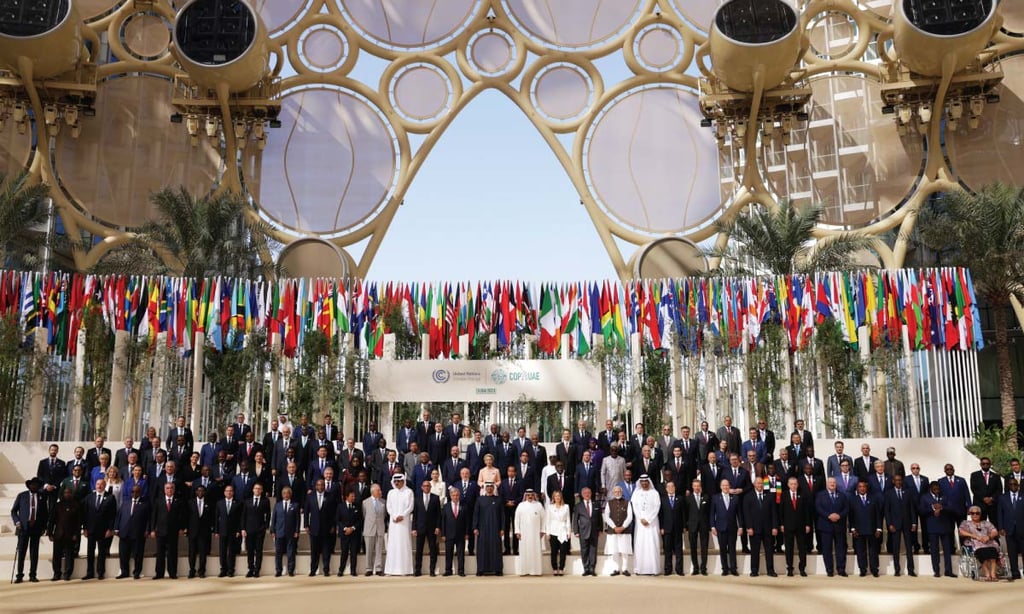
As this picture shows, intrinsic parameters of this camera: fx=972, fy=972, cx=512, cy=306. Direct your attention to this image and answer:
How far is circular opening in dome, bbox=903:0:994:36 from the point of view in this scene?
2366 cm

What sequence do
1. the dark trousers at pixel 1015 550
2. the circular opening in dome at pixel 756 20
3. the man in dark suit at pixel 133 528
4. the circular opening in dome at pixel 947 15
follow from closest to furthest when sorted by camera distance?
1. the dark trousers at pixel 1015 550
2. the man in dark suit at pixel 133 528
3. the circular opening in dome at pixel 947 15
4. the circular opening in dome at pixel 756 20

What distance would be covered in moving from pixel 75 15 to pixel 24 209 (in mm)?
7139

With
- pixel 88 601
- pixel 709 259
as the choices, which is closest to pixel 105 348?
pixel 88 601

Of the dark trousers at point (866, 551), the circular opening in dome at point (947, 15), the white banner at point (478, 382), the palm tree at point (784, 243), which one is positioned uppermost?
the circular opening in dome at point (947, 15)

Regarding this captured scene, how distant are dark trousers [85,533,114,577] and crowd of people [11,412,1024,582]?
18mm

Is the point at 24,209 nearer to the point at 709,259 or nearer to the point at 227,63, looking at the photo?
the point at 227,63

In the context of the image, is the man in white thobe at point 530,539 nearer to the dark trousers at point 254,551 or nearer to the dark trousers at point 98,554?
the dark trousers at point 254,551

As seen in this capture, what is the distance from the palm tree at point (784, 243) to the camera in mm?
20672

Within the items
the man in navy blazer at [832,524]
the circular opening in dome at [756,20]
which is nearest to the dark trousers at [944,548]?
the man in navy blazer at [832,524]

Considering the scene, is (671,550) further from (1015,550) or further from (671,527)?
(1015,550)

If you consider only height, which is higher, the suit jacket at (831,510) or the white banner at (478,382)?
the white banner at (478,382)

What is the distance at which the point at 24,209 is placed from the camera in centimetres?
2000

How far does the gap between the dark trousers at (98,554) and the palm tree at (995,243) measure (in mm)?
16184

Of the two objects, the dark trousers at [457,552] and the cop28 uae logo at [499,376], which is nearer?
the dark trousers at [457,552]
